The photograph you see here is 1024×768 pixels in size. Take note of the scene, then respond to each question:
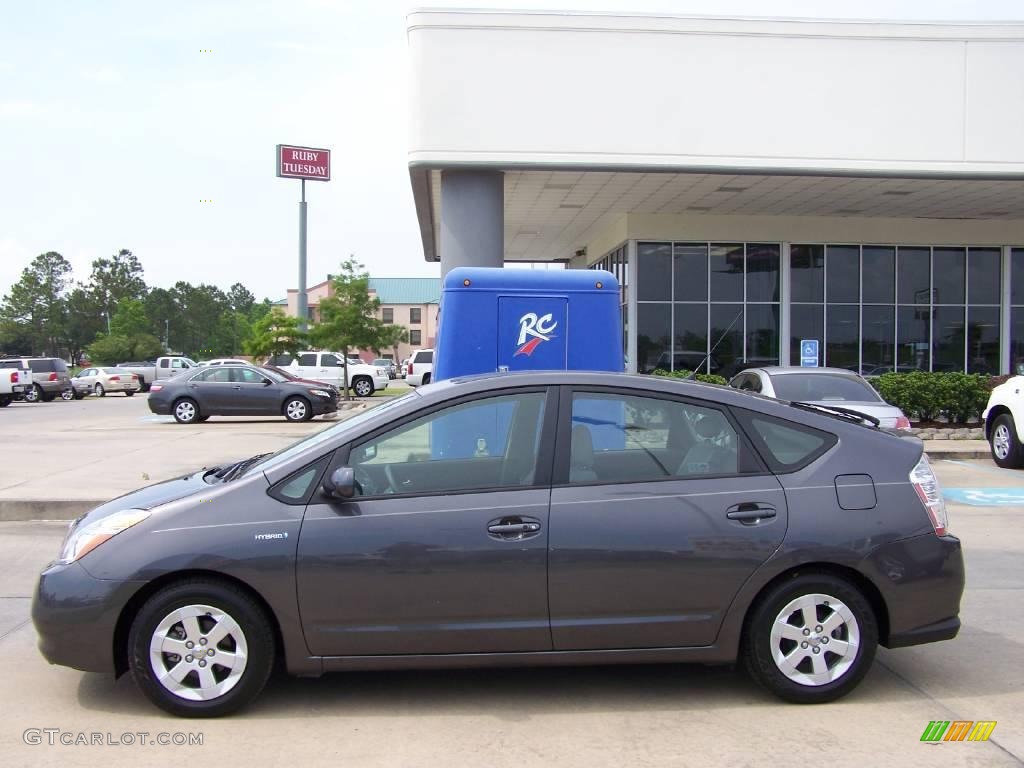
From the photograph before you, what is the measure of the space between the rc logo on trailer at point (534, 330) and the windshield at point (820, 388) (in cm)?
442

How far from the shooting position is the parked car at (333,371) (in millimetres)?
34250

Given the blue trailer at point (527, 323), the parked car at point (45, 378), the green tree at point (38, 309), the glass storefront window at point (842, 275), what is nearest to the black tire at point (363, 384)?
the parked car at point (45, 378)

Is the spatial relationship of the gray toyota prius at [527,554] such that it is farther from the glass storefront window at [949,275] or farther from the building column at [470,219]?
the glass storefront window at [949,275]

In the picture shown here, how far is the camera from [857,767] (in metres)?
3.75

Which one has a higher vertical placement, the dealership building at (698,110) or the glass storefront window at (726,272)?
the dealership building at (698,110)

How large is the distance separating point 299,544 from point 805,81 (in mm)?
15902

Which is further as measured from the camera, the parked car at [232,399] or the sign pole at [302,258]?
the sign pole at [302,258]

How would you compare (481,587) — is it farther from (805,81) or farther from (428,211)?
(428,211)

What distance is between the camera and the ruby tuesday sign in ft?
208

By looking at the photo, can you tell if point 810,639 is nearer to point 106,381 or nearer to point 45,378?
point 45,378

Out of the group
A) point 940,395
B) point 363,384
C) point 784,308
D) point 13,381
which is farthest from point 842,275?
point 13,381

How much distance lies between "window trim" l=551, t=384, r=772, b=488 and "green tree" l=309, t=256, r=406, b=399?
27391mm

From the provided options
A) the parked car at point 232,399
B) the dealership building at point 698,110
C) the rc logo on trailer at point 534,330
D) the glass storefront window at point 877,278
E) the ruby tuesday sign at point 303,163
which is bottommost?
the parked car at point 232,399

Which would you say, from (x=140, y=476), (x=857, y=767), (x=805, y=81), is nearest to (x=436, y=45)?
(x=805, y=81)
